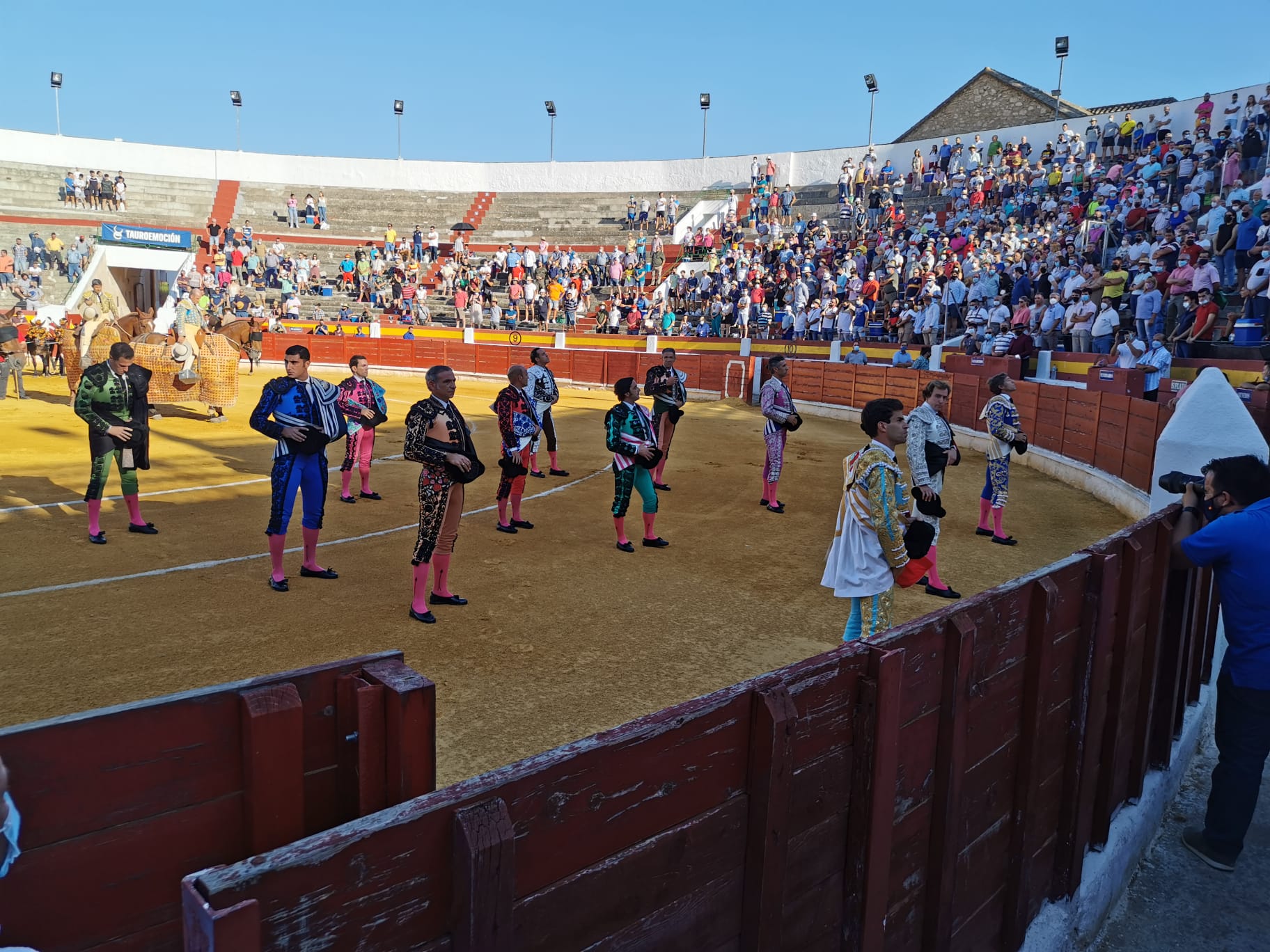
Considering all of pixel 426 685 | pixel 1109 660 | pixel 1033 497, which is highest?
pixel 426 685

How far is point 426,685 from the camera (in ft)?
6.06

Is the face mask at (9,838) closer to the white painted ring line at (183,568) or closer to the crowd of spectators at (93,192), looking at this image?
the white painted ring line at (183,568)

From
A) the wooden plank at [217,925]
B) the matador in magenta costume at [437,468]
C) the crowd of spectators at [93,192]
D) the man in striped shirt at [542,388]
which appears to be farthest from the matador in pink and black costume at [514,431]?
the crowd of spectators at [93,192]

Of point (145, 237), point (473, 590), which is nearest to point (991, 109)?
point (145, 237)

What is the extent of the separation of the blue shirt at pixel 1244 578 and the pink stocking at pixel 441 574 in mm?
4312

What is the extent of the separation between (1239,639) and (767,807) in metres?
3.04

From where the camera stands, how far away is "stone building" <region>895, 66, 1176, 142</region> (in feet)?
108

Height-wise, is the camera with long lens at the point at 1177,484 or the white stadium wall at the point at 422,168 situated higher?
the white stadium wall at the point at 422,168

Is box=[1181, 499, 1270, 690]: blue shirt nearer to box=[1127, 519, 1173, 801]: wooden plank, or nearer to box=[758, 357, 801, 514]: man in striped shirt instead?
box=[1127, 519, 1173, 801]: wooden plank

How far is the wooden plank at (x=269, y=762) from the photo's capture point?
1.79 m

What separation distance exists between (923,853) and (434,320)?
32602 mm

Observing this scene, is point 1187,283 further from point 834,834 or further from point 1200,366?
point 834,834

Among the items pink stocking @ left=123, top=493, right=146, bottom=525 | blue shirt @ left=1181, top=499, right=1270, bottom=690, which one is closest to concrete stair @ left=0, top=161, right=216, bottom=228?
pink stocking @ left=123, top=493, right=146, bottom=525

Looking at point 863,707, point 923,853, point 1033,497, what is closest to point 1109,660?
point 923,853
